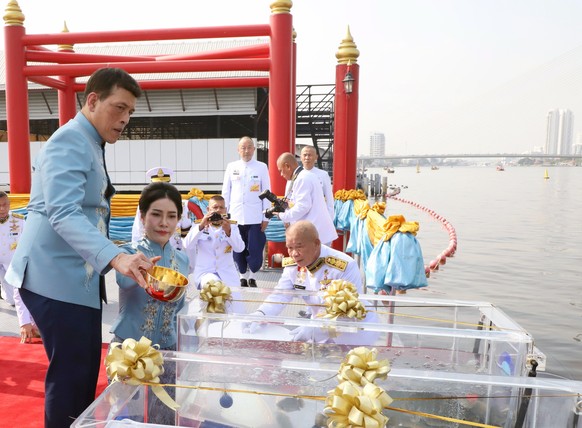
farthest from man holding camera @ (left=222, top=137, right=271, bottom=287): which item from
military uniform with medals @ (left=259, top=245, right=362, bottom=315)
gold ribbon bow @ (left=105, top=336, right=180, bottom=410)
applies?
gold ribbon bow @ (left=105, top=336, right=180, bottom=410)

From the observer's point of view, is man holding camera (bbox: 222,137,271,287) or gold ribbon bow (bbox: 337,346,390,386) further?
man holding camera (bbox: 222,137,271,287)

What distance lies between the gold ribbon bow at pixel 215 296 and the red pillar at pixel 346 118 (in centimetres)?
Result: 585

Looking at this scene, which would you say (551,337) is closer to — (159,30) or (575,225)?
(159,30)

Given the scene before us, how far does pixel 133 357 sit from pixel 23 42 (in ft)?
24.6

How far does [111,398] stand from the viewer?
3.91 feet

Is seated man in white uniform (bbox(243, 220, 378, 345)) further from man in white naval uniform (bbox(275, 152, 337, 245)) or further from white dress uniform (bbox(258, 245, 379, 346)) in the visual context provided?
man in white naval uniform (bbox(275, 152, 337, 245))

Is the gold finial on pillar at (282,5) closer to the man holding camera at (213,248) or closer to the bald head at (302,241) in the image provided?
the man holding camera at (213,248)

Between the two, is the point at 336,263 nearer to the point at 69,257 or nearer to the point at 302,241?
the point at 302,241

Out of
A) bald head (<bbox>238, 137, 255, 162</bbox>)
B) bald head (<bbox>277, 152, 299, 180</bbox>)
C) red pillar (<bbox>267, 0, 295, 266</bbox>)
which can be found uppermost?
red pillar (<bbox>267, 0, 295, 266</bbox>)

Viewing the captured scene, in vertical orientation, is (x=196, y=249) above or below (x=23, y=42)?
below

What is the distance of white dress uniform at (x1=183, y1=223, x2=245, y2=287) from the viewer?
3711mm

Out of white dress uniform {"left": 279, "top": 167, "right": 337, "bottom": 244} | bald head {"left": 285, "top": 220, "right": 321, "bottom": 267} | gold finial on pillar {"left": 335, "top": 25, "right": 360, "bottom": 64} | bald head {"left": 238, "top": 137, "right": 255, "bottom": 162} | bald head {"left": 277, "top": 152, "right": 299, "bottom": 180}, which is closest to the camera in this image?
bald head {"left": 285, "top": 220, "right": 321, "bottom": 267}

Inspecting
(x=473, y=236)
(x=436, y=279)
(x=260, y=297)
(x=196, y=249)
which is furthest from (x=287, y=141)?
(x=473, y=236)

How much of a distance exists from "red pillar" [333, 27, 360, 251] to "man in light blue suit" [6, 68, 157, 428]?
6494 millimetres
